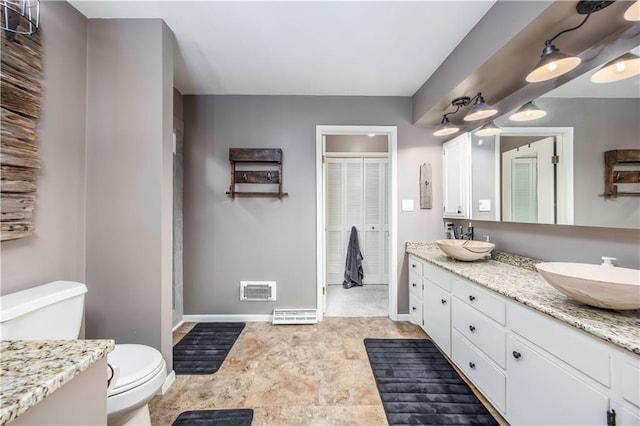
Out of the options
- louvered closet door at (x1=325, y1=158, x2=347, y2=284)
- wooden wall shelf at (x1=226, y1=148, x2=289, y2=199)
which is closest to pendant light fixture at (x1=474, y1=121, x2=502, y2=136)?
wooden wall shelf at (x1=226, y1=148, x2=289, y2=199)

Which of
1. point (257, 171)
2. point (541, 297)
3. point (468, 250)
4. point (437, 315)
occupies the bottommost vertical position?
point (437, 315)

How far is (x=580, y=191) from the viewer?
142 cm

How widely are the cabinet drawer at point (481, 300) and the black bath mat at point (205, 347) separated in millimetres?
1930

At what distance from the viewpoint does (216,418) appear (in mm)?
1455

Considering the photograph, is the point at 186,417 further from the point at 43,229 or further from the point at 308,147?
the point at 308,147

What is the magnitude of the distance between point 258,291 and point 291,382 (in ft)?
3.61

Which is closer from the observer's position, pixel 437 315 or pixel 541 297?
pixel 541 297

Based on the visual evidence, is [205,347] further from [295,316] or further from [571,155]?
[571,155]

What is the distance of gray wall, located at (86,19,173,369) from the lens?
5.32ft

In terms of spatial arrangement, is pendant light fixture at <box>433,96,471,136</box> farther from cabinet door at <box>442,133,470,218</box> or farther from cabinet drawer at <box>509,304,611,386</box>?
cabinet drawer at <box>509,304,611,386</box>

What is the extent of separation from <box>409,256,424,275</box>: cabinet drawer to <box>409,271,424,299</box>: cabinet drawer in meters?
0.04

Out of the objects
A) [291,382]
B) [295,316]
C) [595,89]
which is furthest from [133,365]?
[595,89]

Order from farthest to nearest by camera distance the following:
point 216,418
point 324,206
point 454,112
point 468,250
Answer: point 324,206 → point 454,112 → point 468,250 → point 216,418

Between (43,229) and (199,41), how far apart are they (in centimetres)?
161
